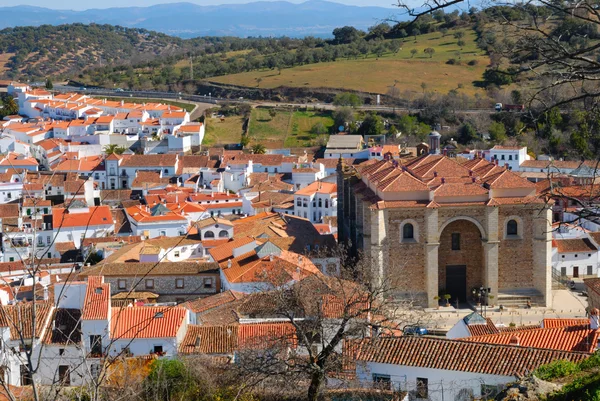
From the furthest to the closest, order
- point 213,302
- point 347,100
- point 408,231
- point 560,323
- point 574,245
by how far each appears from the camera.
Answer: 1. point 347,100
2. point 574,245
3. point 408,231
4. point 213,302
5. point 560,323

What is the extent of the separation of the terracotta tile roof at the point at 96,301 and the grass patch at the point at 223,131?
4736 centimetres

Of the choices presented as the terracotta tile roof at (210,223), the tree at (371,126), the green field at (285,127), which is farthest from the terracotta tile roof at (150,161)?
the terracotta tile roof at (210,223)

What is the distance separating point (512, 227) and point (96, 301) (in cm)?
1362

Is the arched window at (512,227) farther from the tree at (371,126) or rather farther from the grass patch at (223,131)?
the grass patch at (223,131)

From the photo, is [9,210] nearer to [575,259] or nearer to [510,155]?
[575,259]

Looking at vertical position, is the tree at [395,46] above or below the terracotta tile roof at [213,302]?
above

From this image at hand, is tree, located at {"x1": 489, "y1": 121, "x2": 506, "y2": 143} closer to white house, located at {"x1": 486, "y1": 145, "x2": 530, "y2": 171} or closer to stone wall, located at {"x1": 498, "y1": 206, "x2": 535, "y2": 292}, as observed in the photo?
white house, located at {"x1": 486, "y1": 145, "x2": 530, "y2": 171}

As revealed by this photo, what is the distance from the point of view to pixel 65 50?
12688 centimetres

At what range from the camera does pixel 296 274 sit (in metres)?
25.5

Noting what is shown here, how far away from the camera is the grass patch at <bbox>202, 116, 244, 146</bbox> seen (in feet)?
222

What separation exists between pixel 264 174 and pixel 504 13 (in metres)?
45.9

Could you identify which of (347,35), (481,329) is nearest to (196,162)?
(481,329)

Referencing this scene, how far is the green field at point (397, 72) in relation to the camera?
76.0 m

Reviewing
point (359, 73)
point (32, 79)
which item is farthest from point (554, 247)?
point (32, 79)
